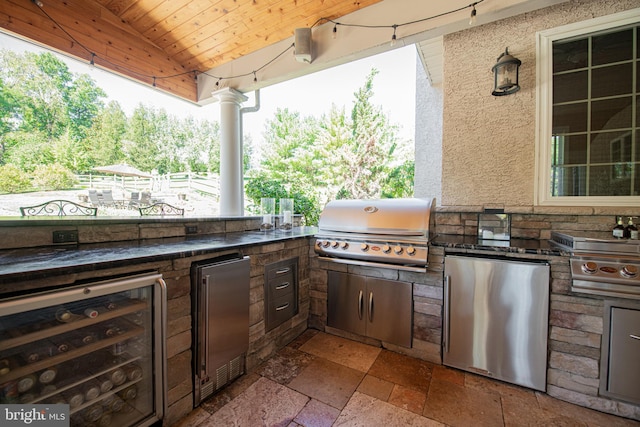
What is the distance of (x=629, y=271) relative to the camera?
134 centimetres

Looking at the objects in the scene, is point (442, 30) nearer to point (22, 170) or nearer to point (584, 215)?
point (584, 215)

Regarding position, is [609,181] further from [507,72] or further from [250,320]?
[250,320]

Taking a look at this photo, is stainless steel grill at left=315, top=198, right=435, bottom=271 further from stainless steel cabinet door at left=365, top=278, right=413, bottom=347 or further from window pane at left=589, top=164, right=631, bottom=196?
window pane at left=589, top=164, right=631, bottom=196

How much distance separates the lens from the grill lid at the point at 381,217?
6.23 ft

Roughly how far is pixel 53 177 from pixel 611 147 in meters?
10.2

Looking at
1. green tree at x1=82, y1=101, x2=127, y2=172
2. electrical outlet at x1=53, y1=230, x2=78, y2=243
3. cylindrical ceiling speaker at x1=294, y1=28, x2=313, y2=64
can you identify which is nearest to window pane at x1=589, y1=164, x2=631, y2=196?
cylindrical ceiling speaker at x1=294, y1=28, x2=313, y2=64

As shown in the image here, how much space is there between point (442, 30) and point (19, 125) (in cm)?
917

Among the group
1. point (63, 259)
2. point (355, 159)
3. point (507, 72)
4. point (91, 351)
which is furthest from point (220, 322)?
point (355, 159)

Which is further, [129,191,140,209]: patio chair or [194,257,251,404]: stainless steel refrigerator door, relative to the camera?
[129,191,140,209]: patio chair

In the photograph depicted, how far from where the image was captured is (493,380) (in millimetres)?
1722

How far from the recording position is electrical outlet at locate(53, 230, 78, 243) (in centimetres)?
145

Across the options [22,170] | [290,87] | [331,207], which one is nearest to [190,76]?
[331,207]

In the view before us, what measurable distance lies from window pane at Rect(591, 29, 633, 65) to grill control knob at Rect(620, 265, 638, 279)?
166 centimetres

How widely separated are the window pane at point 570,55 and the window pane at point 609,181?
847mm
